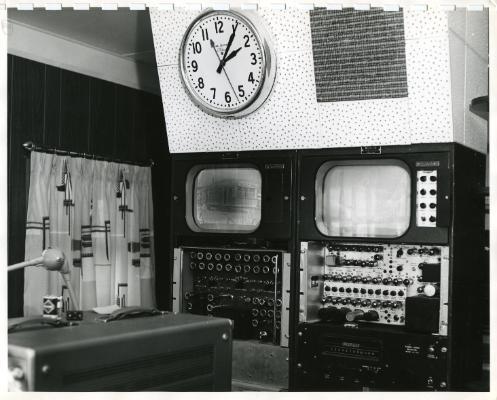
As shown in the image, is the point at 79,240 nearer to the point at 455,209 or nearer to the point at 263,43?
the point at 263,43

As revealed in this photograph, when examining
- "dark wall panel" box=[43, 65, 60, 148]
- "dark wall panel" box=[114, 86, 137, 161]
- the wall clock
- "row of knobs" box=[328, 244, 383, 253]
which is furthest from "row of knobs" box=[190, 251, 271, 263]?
"dark wall panel" box=[114, 86, 137, 161]

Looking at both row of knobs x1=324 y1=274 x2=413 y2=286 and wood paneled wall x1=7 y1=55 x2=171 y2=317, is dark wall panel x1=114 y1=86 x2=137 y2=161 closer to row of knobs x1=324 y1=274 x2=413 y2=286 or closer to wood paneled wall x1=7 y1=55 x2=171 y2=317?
wood paneled wall x1=7 y1=55 x2=171 y2=317

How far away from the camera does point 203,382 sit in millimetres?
2354

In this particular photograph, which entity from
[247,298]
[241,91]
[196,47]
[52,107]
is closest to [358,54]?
[241,91]

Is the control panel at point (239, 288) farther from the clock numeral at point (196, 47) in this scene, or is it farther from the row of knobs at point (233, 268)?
the clock numeral at point (196, 47)

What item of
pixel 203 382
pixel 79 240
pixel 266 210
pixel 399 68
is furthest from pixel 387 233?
pixel 79 240

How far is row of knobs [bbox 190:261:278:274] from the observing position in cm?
395

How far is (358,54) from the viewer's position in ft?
11.4

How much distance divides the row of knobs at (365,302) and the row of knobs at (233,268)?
39cm

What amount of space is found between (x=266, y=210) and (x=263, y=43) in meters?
1.00

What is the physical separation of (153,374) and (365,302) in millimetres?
1872

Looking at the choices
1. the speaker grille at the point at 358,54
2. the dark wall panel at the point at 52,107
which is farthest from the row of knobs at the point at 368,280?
the dark wall panel at the point at 52,107

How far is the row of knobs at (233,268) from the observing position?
13.0ft

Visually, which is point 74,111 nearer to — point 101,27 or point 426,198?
point 101,27
